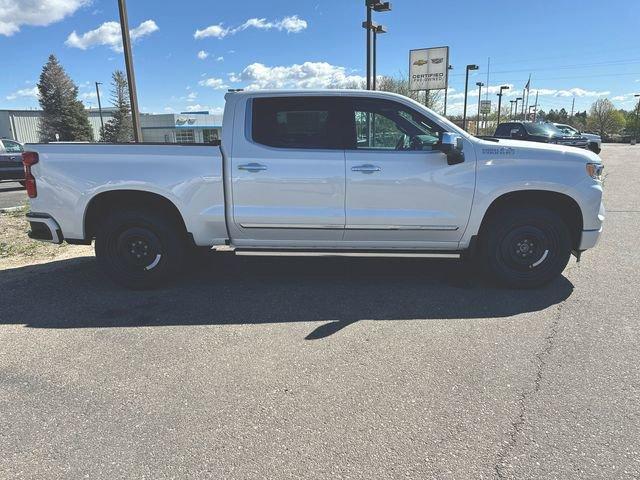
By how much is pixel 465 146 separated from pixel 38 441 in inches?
167

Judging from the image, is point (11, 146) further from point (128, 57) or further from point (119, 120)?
point (119, 120)

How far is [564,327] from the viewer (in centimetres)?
427

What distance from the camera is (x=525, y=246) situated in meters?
5.15

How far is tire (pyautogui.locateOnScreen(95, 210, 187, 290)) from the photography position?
5.13m

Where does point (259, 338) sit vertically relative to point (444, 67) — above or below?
below

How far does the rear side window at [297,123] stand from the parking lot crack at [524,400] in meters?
2.59

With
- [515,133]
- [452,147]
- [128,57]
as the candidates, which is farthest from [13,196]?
[515,133]

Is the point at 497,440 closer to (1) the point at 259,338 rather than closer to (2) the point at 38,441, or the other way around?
(1) the point at 259,338

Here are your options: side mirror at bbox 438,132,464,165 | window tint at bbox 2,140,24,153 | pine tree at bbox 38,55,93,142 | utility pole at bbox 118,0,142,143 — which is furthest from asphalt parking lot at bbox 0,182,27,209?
pine tree at bbox 38,55,93,142

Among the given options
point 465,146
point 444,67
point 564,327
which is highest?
point 444,67

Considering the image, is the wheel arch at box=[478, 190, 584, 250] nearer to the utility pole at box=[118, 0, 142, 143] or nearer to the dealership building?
the utility pole at box=[118, 0, 142, 143]

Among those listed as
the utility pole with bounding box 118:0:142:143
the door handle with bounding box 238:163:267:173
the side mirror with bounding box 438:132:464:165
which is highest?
the utility pole with bounding box 118:0:142:143

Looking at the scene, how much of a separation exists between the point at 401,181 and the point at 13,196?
41.7ft

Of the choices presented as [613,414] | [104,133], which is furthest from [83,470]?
[104,133]
